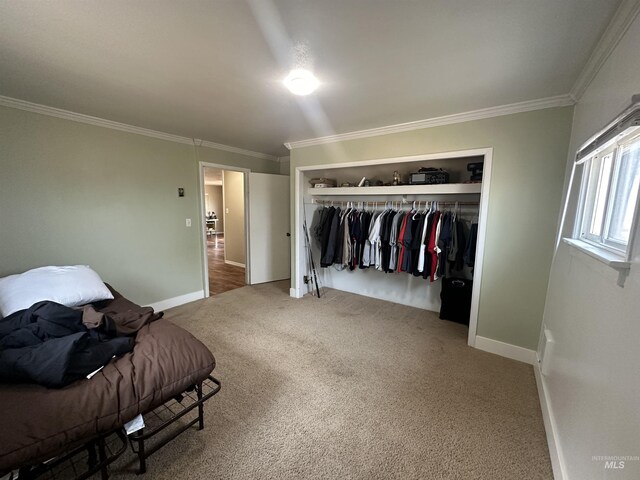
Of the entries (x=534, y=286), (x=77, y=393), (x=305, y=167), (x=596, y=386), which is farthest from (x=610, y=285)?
(x=305, y=167)

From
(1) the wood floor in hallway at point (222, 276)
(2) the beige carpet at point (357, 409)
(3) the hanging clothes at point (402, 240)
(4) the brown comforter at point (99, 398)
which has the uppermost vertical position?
(3) the hanging clothes at point (402, 240)

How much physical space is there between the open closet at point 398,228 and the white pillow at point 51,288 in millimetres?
2331

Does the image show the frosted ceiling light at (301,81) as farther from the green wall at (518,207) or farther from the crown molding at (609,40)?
the crown molding at (609,40)

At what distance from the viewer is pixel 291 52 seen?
60.6 inches

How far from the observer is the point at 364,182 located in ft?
11.6

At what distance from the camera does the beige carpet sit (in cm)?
143

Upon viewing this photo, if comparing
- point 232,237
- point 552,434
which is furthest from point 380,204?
point 232,237

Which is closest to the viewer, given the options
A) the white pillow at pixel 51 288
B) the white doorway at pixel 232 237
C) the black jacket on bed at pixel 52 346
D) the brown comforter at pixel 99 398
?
the brown comforter at pixel 99 398

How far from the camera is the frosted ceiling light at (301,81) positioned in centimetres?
177

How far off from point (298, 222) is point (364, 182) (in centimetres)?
107

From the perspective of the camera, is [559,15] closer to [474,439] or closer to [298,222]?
[474,439]

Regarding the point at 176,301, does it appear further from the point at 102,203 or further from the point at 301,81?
the point at 301,81

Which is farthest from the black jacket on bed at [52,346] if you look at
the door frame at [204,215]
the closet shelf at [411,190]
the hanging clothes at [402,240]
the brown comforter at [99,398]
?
the closet shelf at [411,190]

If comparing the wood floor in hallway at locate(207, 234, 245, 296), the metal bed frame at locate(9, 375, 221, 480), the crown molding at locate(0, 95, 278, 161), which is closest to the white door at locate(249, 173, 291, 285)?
the wood floor in hallway at locate(207, 234, 245, 296)
